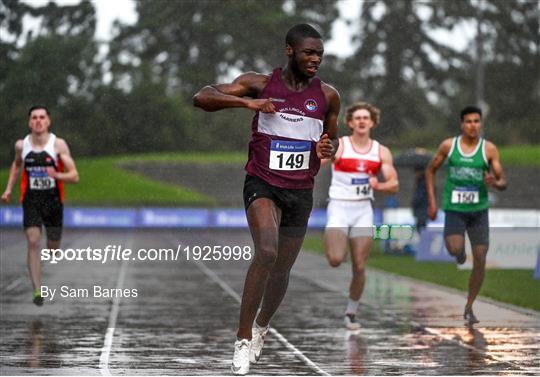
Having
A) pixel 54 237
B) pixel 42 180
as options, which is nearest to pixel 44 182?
pixel 42 180

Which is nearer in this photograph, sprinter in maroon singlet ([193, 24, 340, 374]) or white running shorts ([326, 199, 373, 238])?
sprinter in maroon singlet ([193, 24, 340, 374])

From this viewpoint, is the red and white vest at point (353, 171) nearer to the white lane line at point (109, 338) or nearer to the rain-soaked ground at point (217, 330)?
the rain-soaked ground at point (217, 330)

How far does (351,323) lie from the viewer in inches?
518

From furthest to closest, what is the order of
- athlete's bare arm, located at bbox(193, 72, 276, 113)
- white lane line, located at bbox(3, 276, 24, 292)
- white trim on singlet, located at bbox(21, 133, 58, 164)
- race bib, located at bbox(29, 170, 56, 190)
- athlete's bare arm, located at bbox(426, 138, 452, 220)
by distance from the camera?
1. white lane line, located at bbox(3, 276, 24, 292)
2. athlete's bare arm, located at bbox(426, 138, 452, 220)
3. race bib, located at bbox(29, 170, 56, 190)
4. white trim on singlet, located at bbox(21, 133, 58, 164)
5. athlete's bare arm, located at bbox(193, 72, 276, 113)

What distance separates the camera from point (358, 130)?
1334cm

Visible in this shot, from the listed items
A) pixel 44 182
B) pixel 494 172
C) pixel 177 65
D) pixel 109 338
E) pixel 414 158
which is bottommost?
pixel 109 338

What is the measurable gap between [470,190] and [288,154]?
4.88 meters

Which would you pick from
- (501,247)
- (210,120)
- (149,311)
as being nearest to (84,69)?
(210,120)

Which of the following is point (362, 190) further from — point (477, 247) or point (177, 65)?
point (177, 65)

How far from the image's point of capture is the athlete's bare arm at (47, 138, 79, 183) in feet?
41.7

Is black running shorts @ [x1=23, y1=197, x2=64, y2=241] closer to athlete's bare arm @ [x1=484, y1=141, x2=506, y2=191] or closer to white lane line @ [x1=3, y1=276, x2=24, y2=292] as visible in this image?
athlete's bare arm @ [x1=484, y1=141, x2=506, y2=191]

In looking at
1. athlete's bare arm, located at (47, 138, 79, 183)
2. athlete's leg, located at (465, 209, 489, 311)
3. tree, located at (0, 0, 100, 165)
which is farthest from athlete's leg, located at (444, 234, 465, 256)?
tree, located at (0, 0, 100, 165)

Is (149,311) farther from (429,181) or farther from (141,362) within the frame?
(141,362)

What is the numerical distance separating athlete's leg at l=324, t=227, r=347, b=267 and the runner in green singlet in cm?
86
